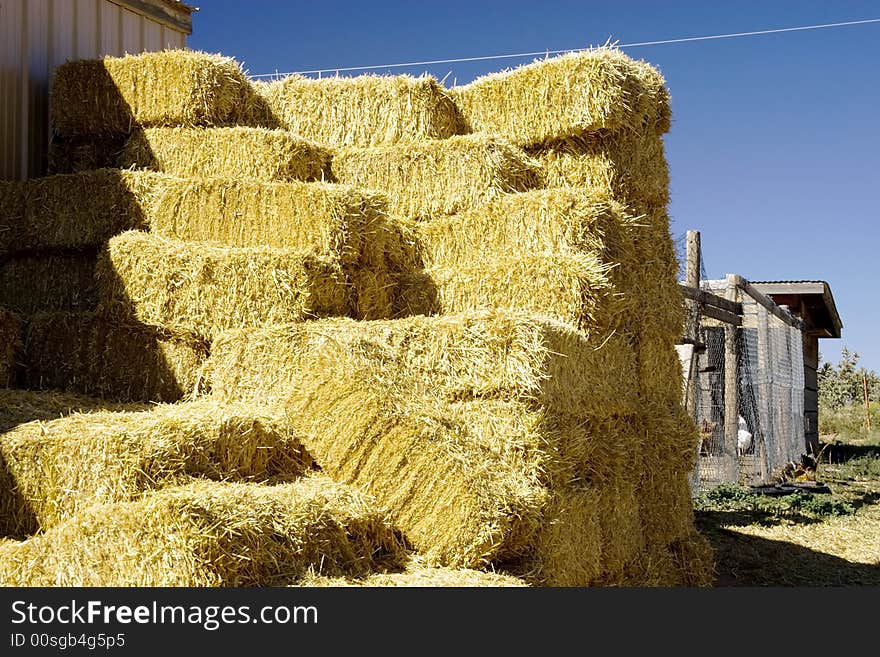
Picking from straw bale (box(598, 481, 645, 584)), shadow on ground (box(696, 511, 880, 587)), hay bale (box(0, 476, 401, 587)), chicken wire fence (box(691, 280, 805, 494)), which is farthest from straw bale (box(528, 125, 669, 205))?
chicken wire fence (box(691, 280, 805, 494))

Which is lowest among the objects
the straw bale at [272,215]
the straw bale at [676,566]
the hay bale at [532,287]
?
the straw bale at [676,566]

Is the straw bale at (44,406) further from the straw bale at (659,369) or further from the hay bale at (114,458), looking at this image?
the straw bale at (659,369)

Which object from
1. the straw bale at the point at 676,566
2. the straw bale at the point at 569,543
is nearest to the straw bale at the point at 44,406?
the straw bale at the point at 569,543

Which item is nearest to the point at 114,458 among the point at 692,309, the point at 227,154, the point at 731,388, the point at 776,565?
the point at 227,154

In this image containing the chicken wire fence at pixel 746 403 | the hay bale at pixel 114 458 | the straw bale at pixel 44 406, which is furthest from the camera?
the chicken wire fence at pixel 746 403

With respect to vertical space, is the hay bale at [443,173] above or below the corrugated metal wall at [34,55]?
below

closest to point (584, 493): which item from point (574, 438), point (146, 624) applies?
point (574, 438)

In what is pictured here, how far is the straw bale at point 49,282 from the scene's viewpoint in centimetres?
623

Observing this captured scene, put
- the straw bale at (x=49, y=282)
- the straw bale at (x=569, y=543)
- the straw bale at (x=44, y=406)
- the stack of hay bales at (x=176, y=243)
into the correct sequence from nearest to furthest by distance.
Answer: the straw bale at (x=569, y=543), the straw bale at (x=44, y=406), the stack of hay bales at (x=176, y=243), the straw bale at (x=49, y=282)

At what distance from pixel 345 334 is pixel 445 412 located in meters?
0.64

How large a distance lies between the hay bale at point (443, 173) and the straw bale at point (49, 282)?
1.98m

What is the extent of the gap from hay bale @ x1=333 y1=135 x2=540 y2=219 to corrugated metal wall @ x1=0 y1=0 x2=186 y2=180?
2773mm

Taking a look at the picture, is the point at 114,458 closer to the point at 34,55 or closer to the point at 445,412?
the point at 445,412

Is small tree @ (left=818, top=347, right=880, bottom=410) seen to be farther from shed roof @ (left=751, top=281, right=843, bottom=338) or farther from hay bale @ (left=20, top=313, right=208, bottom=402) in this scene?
hay bale @ (left=20, top=313, right=208, bottom=402)
